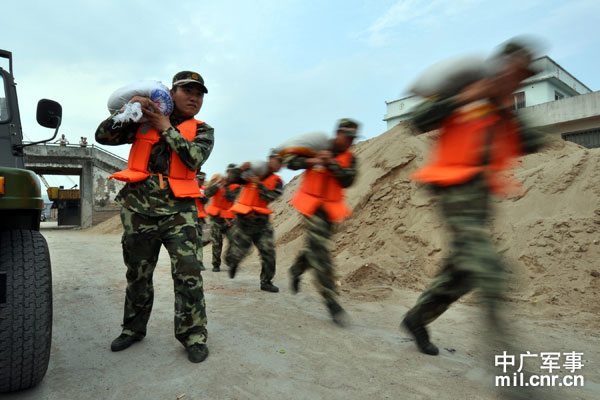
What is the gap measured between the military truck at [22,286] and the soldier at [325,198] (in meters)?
2.22

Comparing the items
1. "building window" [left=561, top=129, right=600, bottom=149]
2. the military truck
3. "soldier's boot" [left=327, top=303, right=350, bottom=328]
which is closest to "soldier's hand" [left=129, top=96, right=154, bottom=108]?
the military truck

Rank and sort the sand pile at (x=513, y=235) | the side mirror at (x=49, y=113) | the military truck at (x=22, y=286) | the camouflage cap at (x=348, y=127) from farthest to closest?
the sand pile at (x=513, y=235)
the camouflage cap at (x=348, y=127)
the side mirror at (x=49, y=113)
the military truck at (x=22, y=286)

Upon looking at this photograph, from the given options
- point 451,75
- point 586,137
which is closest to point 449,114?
point 451,75

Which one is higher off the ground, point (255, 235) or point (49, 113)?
point (49, 113)

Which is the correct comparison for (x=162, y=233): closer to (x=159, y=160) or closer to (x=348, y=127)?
(x=159, y=160)

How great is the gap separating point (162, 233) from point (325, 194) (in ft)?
5.63

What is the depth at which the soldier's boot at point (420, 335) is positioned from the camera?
8.37 feet

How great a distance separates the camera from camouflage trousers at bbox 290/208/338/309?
3.55m

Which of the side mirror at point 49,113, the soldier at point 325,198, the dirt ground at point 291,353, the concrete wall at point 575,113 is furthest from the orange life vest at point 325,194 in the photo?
the concrete wall at point 575,113

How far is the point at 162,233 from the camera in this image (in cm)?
276

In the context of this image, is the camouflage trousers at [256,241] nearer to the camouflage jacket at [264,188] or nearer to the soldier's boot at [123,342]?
the camouflage jacket at [264,188]

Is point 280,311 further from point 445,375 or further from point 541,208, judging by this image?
point 541,208

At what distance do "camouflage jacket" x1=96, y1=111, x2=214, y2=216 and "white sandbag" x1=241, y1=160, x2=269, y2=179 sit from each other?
290 centimetres

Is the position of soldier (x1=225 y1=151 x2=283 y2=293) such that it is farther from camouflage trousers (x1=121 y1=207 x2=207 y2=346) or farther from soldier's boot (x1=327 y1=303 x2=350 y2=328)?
camouflage trousers (x1=121 y1=207 x2=207 y2=346)
